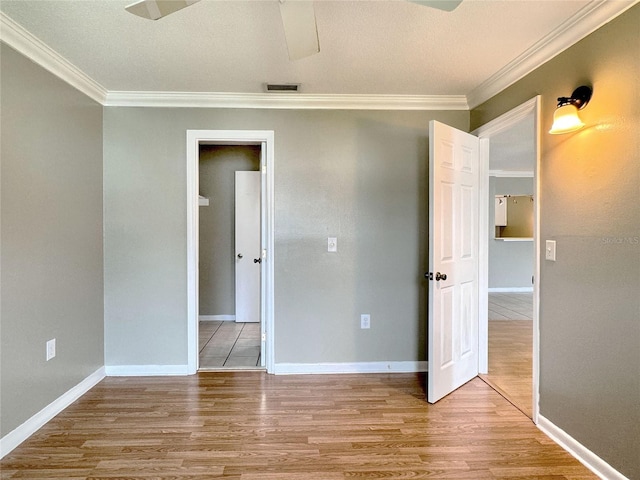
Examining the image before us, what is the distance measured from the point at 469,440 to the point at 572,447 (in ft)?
1.74

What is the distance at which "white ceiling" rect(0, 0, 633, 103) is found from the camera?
5.68 feet

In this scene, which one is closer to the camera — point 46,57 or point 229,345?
point 46,57

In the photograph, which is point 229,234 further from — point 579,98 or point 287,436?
point 579,98

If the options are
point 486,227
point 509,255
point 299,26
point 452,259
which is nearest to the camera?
point 299,26

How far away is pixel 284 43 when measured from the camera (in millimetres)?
2059

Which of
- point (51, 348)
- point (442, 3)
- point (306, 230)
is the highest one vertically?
point (442, 3)

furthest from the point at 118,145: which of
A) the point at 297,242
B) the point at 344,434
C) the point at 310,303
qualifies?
the point at 344,434

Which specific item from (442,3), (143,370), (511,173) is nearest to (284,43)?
(442,3)

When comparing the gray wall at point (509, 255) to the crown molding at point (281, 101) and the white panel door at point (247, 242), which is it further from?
the white panel door at point (247, 242)

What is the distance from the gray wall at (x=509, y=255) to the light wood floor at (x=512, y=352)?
1061 mm

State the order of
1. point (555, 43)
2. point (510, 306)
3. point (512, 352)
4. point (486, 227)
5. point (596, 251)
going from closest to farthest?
point (596, 251), point (555, 43), point (486, 227), point (512, 352), point (510, 306)

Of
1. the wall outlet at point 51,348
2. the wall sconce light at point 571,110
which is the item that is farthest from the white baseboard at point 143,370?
the wall sconce light at point 571,110

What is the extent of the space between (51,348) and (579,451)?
321 centimetres

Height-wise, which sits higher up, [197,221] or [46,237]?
[197,221]
